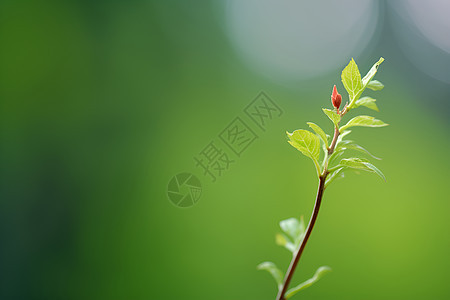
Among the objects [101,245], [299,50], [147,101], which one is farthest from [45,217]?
[299,50]

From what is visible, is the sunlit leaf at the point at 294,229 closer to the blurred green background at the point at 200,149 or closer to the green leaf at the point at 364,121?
the green leaf at the point at 364,121

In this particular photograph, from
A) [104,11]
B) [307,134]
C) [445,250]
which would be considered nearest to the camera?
[307,134]

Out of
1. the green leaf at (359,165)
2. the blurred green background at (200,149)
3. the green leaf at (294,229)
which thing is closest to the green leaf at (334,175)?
the green leaf at (359,165)

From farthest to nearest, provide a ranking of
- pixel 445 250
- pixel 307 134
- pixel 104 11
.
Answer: pixel 104 11 < pixel 445 250 < pixel 307 134

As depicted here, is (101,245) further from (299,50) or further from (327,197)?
(299,50)

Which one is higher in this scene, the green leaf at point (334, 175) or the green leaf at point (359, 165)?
the green leaf at point (359, 165)

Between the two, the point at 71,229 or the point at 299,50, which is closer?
the point at 71,229

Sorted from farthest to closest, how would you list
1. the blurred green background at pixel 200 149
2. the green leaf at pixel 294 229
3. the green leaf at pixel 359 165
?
the blurred green background at pixel 200 149, the green leaf at pixel 294 229, the green leaf at pixel 359 165
